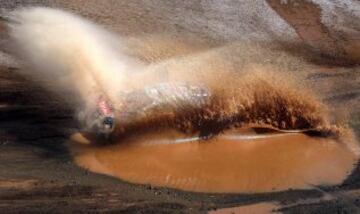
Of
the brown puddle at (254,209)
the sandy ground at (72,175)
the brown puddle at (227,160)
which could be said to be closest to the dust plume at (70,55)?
the sandy ground at (72,175)

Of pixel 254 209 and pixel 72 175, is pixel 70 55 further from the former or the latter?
pixel 254 209

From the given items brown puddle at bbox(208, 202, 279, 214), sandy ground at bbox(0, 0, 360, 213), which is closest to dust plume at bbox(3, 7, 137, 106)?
sandy ground at bbox(0, 0, 360, 213)

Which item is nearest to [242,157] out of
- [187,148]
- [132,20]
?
[187,148]

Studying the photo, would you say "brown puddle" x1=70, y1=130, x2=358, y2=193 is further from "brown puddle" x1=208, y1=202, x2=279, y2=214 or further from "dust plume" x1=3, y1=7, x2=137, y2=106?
"dust plume" x1=3, y1=7, x2=137, y2=106

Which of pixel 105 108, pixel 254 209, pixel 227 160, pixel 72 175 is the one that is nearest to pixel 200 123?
pixel 227 160

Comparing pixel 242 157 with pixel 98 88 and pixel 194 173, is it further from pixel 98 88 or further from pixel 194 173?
pixel 98 88

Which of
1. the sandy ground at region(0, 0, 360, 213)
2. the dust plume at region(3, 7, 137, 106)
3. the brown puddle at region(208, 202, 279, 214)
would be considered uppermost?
the dust plume at region(3, 7, 137, 106)
